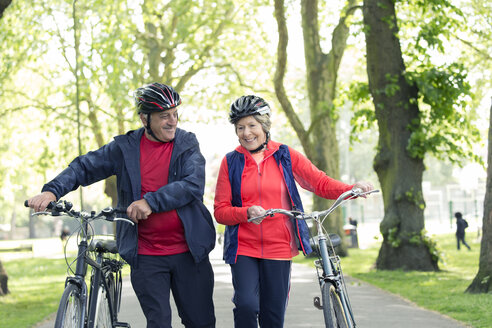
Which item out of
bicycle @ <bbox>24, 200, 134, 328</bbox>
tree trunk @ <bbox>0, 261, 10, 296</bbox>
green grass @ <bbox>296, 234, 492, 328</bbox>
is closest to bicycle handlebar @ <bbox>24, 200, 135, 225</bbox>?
bicycle @ <bbox>24, 200, 134, 328</bbox>

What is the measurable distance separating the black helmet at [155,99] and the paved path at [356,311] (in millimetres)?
4171

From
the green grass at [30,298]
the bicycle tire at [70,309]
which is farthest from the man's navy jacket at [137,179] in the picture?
the green grass at [30,298]

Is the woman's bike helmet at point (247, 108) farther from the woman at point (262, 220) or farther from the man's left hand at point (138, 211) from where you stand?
the man's left hand at point (138, 211)

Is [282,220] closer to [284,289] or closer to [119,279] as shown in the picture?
[284,289]

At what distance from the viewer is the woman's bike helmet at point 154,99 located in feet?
17.4

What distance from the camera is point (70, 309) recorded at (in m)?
4.68

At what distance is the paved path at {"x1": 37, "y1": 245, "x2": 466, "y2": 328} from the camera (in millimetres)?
9047

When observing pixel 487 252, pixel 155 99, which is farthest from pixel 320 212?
pixel 487 252

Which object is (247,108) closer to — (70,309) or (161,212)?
(161,212)

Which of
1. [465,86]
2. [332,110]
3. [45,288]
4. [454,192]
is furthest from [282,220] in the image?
[454,192]

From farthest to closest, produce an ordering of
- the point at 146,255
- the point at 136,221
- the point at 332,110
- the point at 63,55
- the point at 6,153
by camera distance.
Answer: the point at 6,153
the point at 63,55
the point at 332,110
the point at 146,255
the point at 136,221

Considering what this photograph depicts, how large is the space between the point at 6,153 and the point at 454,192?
52.9 m

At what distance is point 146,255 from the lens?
5297 millimetres

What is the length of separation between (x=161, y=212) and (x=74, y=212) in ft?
2.02
